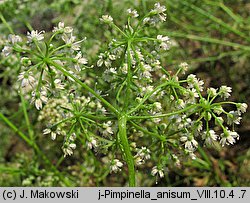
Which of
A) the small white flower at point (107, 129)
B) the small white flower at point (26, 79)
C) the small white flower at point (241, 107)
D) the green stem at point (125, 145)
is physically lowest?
the green stem at point (125, 145)

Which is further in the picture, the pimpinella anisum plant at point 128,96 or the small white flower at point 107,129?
the small white flower at point 107,129

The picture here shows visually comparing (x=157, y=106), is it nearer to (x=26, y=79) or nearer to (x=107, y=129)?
(x=107, y=129)

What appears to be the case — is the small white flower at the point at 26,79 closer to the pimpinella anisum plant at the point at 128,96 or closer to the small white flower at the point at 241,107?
the pimpinella anisum plant at the point at 128,96

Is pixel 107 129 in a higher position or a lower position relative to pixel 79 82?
lower

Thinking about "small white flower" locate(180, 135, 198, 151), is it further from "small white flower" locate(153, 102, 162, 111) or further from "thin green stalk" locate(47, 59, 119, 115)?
"thin green stalk" locate(47, 59, 119, 115)

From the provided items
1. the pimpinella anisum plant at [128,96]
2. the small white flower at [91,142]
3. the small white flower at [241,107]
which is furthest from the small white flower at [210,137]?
the small white flower at [91,142]

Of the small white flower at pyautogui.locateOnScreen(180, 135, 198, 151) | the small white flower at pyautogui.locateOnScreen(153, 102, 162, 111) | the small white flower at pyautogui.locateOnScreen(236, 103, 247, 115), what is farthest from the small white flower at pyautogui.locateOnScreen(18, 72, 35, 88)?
the small white flower at pyautogui.locateOnScreen(236, 103, 247, 115)

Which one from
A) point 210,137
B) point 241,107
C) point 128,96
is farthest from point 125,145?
point 241,107

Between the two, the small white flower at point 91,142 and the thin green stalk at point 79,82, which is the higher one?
the thin green stalk at point 79,82

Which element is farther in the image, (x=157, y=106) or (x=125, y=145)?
(x=157, y=106)
